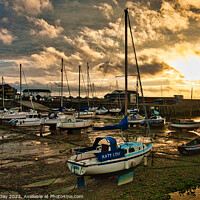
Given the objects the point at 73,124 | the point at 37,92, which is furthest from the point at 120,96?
the point at 73,124

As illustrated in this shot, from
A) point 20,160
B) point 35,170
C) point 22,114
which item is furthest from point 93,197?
point 22,114

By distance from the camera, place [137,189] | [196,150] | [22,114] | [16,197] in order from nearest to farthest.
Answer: [16,197]
[137,189]
[196,150]
[22,114]

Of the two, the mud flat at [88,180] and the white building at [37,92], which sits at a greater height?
the white building at [37,92]

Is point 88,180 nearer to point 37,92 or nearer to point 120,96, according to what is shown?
point 120,96

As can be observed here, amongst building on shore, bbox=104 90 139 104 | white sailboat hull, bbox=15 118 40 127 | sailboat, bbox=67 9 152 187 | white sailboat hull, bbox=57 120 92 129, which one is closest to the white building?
building on shore, bbox=104 90 139 104

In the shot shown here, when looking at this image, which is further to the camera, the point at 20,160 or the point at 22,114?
the point at 22,114

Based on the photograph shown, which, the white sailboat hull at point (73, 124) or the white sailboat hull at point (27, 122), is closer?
the white sailboat hull at point (73, 124)

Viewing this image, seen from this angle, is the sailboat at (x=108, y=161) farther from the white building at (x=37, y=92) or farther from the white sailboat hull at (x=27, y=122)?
the white building at (x=37, y=92)

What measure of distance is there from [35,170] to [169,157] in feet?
39.7

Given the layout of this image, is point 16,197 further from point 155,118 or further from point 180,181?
point 155,118

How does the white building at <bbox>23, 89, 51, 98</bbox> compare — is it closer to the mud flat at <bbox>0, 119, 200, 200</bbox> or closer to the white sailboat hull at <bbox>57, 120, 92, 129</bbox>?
the white sailboat hull at <bbox>57, 120, 92, 129</bbox>

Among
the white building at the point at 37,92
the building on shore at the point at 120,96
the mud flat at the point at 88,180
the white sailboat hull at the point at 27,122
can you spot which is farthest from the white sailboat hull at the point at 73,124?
the white building at the point at 37,92

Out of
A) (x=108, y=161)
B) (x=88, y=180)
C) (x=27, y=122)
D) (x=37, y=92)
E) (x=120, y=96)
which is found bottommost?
(x=88, y=180)

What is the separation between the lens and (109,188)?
1109cm
